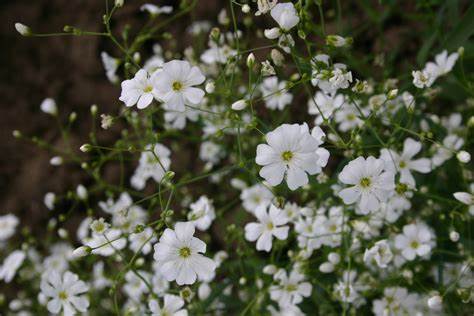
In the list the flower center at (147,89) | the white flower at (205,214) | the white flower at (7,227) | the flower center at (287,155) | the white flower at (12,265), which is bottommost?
the white flower at (7,227)

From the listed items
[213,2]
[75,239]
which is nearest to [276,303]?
[75,239]

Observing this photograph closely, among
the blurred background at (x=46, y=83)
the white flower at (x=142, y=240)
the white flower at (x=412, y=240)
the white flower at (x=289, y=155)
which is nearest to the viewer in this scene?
the white flower at (x=289, y=155)

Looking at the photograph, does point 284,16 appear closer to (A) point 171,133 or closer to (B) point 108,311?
(A) point 171,133

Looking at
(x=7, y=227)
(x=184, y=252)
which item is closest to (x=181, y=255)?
(x=184, y=252)

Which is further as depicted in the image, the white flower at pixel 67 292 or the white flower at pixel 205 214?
the white flower at pixel 205 214

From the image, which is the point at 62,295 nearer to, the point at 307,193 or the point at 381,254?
the point at 307,193

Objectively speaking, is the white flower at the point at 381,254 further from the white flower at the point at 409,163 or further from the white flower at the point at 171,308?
the white flower at the point at 171,308

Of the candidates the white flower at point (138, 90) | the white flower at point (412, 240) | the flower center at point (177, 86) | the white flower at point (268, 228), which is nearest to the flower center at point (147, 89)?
the white flower at point (138, 90)
